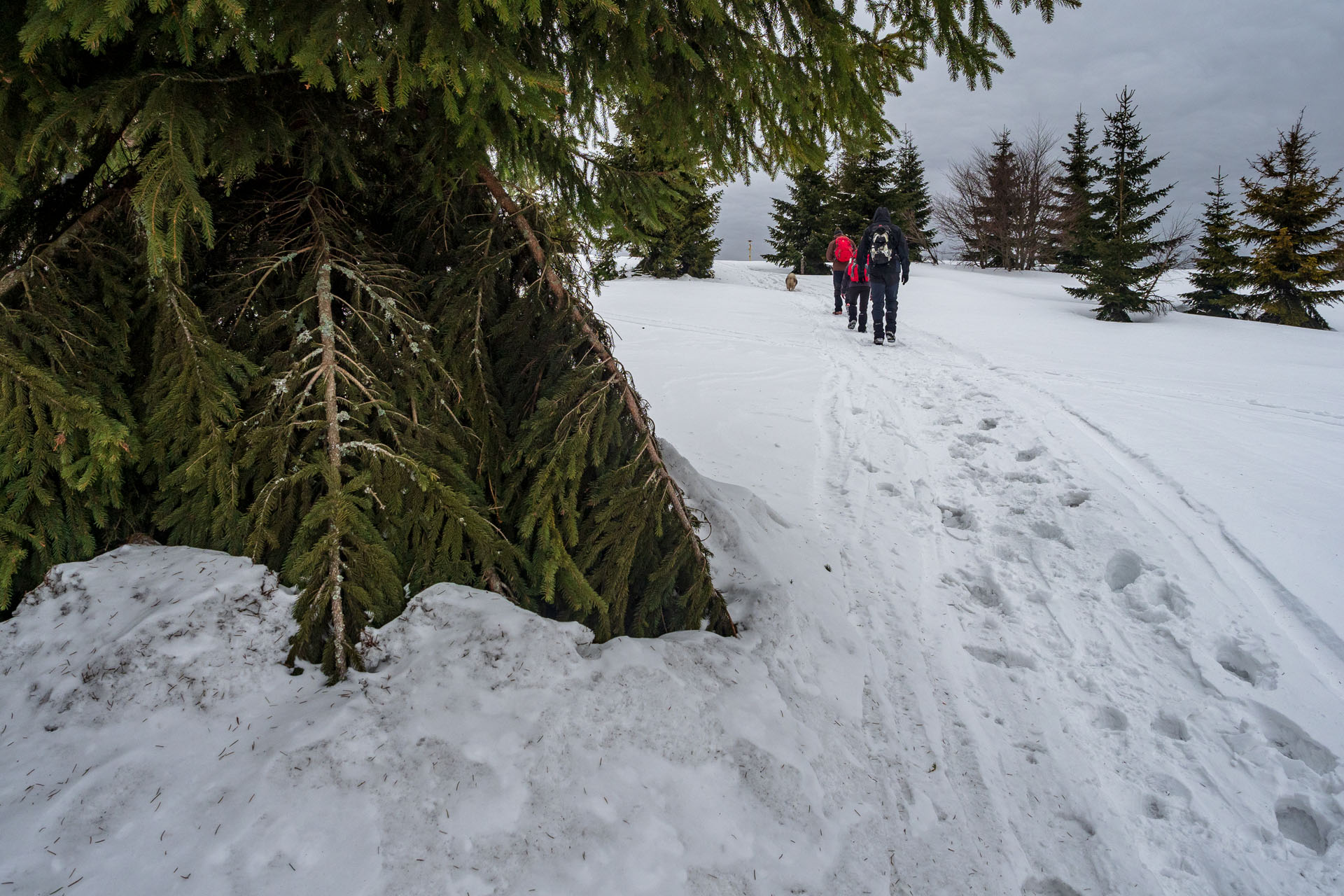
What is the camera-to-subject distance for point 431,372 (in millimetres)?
2469

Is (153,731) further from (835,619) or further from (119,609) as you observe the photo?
(835,619)

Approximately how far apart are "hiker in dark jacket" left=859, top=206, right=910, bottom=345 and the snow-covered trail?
16.0 feet

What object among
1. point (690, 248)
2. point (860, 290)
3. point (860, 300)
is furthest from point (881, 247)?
point (690, 248)

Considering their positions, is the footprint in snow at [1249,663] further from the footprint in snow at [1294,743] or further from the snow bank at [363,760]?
the snow bank at [363,760]

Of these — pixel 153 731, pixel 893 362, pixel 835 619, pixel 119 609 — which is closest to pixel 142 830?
A: pixel 153 731

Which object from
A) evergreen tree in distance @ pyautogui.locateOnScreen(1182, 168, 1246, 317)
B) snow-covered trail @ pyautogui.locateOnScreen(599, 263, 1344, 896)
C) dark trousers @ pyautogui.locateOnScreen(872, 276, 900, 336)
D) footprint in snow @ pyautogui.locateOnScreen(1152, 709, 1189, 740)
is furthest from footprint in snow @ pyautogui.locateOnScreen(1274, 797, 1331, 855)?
evergreen tree in distance @ pyautogui.locateOnScreen(1182, 168, 1246, 317)

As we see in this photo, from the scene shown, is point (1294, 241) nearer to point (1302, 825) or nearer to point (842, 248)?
point (842, 248)

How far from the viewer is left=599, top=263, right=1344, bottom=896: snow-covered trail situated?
2172 millimetres

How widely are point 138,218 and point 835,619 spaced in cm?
361

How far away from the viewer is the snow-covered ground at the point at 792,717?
5.00 feet

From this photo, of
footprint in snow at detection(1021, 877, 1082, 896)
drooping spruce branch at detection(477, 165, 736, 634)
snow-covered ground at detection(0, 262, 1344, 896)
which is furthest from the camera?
drooping spruce branch at detection(477, 165, 736, 634)

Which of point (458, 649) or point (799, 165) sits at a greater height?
point (799, 165)

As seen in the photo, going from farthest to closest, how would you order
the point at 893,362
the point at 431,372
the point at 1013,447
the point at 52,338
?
the point at 893,362 → the point at 1013,447 → the point at 431,372 → the point at 52,338

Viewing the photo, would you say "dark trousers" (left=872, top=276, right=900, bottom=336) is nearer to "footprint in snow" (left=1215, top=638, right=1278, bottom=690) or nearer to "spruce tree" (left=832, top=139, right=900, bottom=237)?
"footprint in snow" (left=1215, top=638, right=1278, bottom=690)
